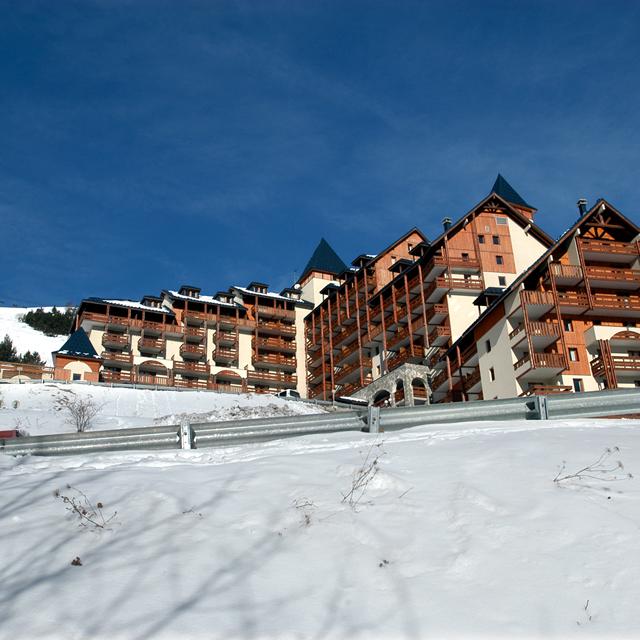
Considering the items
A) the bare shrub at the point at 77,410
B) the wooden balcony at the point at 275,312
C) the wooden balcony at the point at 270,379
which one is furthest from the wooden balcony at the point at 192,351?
the bare shrub at the point at 77,410

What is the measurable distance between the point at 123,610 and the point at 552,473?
16.0 feet

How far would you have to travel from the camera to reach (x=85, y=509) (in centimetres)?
756

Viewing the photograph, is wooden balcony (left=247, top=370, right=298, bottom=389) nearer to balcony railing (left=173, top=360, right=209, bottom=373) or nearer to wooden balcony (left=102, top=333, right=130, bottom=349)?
balcony railing (left=173, top=360, right=209, bottom=373)

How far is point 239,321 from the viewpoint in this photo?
3381 inches

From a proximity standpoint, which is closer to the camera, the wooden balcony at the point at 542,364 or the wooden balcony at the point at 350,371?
the wooden balcony at the point at 542,364

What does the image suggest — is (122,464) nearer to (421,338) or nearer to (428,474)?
(428,474)

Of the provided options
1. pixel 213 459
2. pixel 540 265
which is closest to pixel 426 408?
pixel 213 459

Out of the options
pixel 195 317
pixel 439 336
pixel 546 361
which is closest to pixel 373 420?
pixel 546 361

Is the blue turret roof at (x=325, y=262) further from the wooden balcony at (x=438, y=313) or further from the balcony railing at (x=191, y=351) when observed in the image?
the wooden balcony at (x=438, y=313)

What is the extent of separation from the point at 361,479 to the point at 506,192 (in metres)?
76.1

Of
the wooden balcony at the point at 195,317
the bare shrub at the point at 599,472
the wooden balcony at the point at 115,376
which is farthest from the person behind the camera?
the wooden balcony at the point at 195,317

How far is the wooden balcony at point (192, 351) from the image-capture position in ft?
267

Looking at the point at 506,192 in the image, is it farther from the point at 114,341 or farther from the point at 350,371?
the point at 114,341

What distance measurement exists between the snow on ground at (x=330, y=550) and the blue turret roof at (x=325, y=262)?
273 ft
